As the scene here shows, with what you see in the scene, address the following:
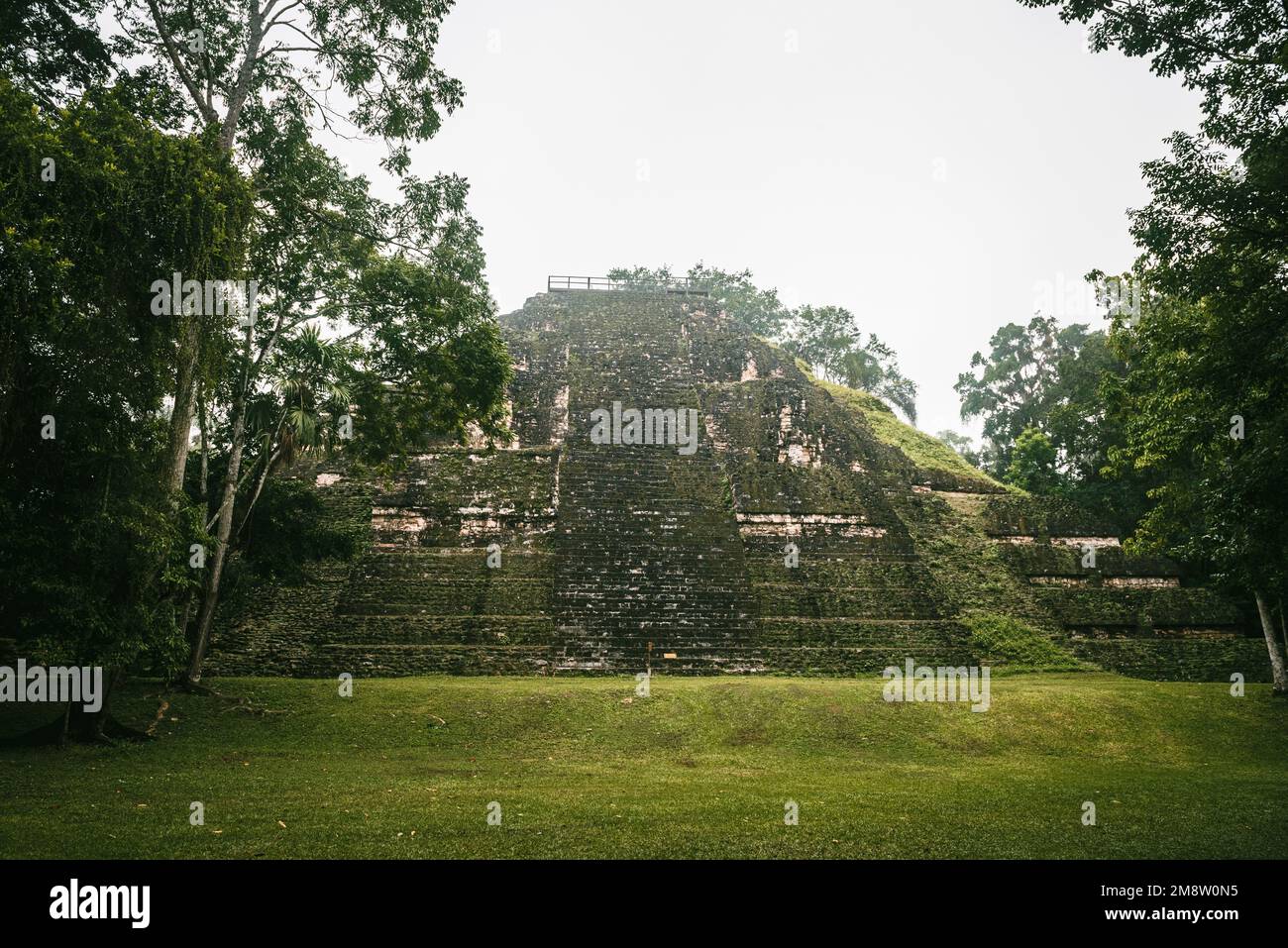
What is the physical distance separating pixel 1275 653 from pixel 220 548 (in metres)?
16.8

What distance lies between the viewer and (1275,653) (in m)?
12.9

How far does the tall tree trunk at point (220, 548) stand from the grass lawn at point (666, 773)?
0.65 metres

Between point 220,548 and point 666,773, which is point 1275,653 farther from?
point 220,548

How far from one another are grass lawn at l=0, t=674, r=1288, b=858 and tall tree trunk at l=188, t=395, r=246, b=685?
647 mm

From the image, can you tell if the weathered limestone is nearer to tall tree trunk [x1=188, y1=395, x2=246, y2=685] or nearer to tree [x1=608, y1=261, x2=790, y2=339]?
tall tree trunk [x1=188, y1=395, x2=246, y2=685]

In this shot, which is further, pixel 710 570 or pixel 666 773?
pixel 710 570

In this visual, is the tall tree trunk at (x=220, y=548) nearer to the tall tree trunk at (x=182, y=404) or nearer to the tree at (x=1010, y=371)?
the tall tree trunk at (x=182, y=404)

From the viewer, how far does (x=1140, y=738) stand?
411 inches

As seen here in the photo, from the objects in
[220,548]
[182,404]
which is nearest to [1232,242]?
[182,404]

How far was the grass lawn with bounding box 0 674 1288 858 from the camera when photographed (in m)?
5.27

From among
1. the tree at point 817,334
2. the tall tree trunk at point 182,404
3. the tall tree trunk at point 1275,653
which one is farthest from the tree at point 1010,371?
the tall tree trunk at point 182,404

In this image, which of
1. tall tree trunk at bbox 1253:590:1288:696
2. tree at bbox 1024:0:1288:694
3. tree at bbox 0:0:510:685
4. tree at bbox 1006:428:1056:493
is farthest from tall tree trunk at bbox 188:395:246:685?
tree at bbox 1006:428:1056:493
